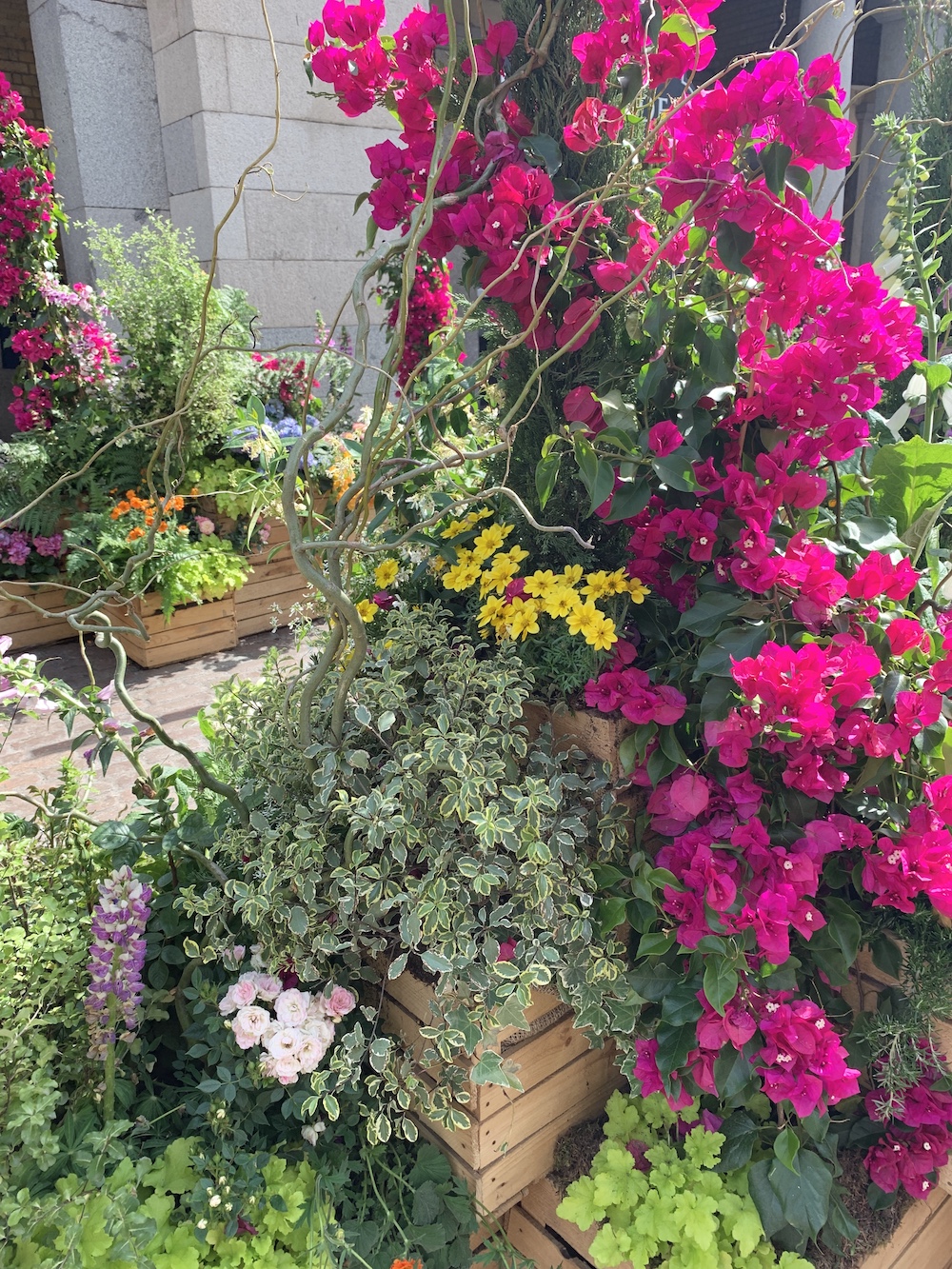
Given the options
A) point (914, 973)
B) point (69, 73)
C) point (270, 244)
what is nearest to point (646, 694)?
point (914, 973)

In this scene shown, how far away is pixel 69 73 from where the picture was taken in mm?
4305

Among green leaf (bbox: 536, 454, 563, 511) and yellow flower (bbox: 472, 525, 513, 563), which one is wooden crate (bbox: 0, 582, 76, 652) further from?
green leaf (bbox: 536, 454, 563, 511)

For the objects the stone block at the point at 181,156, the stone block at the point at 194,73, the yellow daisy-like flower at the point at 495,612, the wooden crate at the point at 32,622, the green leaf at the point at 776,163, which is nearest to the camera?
the green leaf at the point at 776,163

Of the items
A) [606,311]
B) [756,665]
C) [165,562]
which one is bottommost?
[165,562]

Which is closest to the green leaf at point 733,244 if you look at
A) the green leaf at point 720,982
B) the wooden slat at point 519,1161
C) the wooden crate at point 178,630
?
the green leaf at point 720,982

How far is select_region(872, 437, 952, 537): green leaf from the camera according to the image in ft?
4.44

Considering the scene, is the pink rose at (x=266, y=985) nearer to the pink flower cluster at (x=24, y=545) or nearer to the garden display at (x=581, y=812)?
the garden display at (x=581, y=812)

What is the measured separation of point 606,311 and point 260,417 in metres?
0.93

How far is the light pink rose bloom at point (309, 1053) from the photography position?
4.19 ft

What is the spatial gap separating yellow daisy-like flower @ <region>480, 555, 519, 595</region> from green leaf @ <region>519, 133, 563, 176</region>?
619 millimetres

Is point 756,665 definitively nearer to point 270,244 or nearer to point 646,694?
point 646,694

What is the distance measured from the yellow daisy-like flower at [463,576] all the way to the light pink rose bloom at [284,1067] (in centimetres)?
82

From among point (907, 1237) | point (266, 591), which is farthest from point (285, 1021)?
point (266, 591)

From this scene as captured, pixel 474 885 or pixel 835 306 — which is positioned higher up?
pixel 835 306
